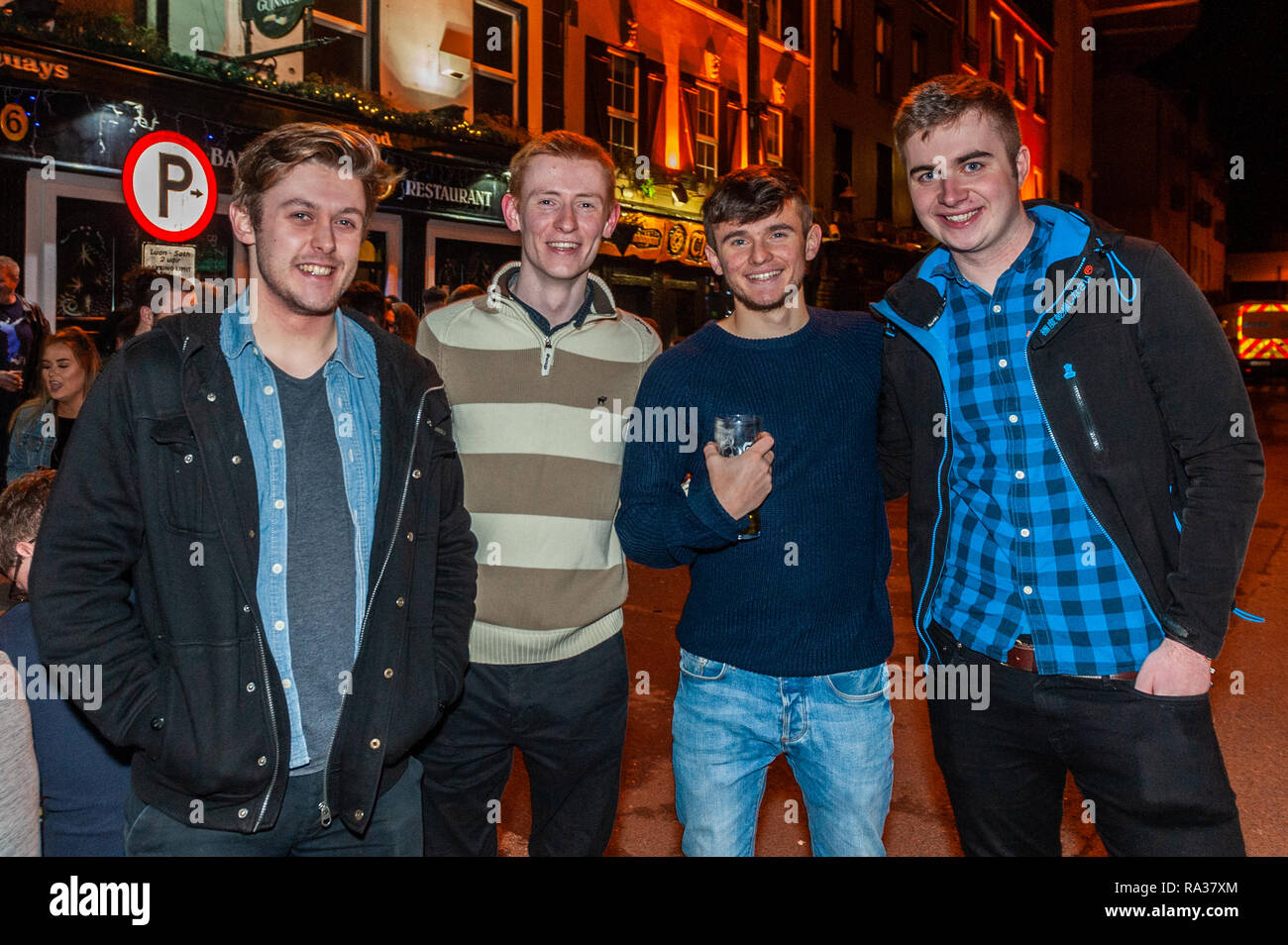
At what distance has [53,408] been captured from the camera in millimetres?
6105

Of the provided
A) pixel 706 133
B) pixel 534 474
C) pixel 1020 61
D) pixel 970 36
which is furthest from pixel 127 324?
pixel 1020 61

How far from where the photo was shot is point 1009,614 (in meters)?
2.52

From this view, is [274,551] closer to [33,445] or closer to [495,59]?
[33,445]

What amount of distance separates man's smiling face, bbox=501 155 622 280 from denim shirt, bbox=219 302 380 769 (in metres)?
0.68

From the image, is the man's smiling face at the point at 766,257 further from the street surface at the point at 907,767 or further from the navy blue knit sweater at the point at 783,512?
the street surface at the point at 907,767

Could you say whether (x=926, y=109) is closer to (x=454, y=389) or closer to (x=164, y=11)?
(x=454, y=389)

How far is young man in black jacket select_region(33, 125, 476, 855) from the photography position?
6.68 feet

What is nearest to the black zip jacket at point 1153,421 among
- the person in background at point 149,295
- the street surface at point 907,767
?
the street surface at point 907,767

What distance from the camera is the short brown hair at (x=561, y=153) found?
2953 millimetres

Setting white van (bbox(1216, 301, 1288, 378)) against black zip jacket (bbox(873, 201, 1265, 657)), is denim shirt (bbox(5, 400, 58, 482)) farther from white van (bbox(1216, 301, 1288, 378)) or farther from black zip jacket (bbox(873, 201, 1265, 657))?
white van (bbox(1216, 301, 1288, 378))

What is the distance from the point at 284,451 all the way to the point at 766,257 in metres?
1.43

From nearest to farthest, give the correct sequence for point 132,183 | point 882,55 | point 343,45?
point 132,183, point 343,45, point 882,55

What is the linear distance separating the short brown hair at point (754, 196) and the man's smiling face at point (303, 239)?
1.06 meters

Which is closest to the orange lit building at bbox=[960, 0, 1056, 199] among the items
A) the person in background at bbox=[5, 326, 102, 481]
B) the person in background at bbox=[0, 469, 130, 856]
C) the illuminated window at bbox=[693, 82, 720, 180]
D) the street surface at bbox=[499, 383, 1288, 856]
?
the illuminated window at bbox=[693, 82, 720, 180]
